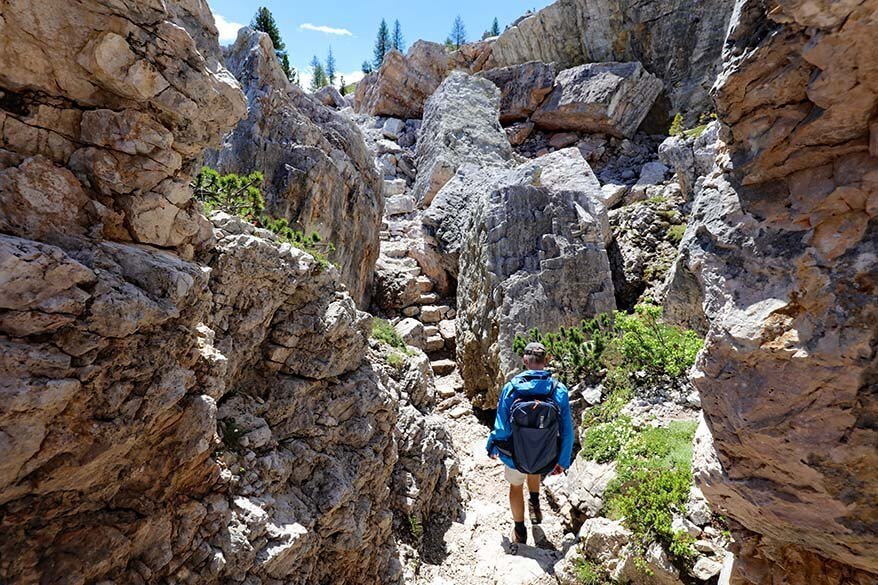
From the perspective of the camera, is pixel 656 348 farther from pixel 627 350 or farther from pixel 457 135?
pixel 457 135

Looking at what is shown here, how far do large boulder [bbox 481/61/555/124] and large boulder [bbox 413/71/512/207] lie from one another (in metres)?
4.34

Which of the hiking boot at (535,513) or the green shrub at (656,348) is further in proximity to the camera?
the green shrub at (656,348)

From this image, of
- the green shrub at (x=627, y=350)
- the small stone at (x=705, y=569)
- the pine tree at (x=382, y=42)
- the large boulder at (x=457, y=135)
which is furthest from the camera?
the pine tree at (x=382, y=42)

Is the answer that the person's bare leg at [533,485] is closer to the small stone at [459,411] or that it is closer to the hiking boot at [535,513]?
the hiking boot at [535,513]

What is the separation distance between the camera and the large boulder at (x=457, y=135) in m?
23.7

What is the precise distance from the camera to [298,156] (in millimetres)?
12180

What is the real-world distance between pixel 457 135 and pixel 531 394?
21.6 metres

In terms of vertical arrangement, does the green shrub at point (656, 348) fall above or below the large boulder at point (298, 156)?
below

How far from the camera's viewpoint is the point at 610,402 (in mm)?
8508

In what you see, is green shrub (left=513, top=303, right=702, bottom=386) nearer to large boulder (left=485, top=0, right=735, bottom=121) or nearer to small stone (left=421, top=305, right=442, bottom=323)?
small stone (left=421, top=305, right=442, bottom=323)

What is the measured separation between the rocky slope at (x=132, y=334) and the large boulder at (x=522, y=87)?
29811mm

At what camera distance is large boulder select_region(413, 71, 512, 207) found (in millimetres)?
23688

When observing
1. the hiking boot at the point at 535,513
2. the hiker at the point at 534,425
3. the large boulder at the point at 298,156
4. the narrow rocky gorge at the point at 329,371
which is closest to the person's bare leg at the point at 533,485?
the hiking boot at the point at 535,513

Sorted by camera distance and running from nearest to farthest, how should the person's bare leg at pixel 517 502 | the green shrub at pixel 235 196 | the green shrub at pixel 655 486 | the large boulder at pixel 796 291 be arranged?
the large boulder at pixel 796 291 → the green shrub at pixel 655 486 → the person's bare leg at pixel 517 502 → the green shrub at pixel 235 196
